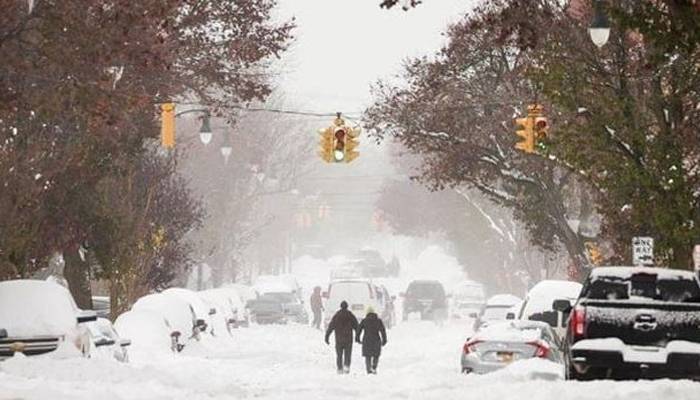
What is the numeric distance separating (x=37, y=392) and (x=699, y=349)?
7.79m

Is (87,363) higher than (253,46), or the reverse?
(253,46)

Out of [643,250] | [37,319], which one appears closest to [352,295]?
[643,250]

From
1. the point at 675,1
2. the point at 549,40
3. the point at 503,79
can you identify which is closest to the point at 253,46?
the point at 549,40

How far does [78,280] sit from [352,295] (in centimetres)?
1467

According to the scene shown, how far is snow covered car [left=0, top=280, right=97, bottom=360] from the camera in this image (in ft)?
76.7

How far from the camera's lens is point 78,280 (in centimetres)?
3991

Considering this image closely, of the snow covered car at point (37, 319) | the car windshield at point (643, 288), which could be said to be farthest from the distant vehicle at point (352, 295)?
the car windshield at point (643, 288)

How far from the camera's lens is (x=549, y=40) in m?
35.9

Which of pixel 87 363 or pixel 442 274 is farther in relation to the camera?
pixel 442 274

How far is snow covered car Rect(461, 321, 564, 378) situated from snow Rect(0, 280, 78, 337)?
6167mm

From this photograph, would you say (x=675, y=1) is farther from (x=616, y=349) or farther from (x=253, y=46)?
(x=253, y=46)

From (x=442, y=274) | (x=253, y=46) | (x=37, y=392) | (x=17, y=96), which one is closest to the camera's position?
(x=37, y=392)

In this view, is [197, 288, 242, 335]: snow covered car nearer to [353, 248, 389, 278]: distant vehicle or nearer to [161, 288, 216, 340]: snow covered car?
[161, 288, 216, 340]: snow covered car

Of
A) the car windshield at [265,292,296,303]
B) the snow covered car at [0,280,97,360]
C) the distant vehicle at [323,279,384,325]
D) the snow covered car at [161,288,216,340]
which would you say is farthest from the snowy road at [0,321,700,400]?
the car windshield at [265,292,296,303]
